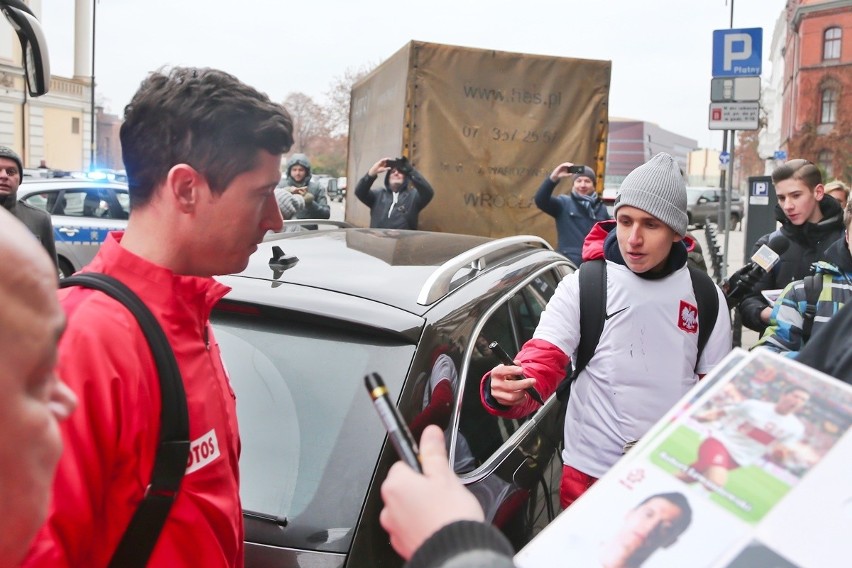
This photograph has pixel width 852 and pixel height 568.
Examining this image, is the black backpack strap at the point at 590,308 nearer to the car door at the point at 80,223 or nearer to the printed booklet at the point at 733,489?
the printed booklet at the point at 733,489

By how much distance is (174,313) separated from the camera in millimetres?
1541

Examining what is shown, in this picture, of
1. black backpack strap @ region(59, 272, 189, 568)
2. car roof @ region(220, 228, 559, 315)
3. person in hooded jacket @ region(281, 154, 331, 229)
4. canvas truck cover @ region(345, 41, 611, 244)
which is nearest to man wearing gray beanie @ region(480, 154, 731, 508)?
car roof @ region(220, 228, 559, 315)

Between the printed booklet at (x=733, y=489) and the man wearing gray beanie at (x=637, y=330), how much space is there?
1.65 m

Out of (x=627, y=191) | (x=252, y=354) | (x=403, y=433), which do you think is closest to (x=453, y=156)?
(x=627, y=191)

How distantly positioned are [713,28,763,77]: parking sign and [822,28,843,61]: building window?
56.0m

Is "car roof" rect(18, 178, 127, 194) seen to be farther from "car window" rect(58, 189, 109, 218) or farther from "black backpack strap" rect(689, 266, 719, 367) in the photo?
"black backpack strap" rect(689, 266, 719, 367)

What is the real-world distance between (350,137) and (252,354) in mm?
9345

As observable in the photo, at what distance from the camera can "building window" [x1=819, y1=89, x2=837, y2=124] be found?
181 ft

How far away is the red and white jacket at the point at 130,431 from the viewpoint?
1275 millimetres

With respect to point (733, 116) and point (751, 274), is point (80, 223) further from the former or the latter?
point (751, 274)

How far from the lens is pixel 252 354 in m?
2.46

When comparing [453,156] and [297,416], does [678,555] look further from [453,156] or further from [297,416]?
[453,156]

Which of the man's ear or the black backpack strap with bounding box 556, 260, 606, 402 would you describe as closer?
the man's ear

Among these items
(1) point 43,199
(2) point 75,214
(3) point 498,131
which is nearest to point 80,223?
(2) point 75,214
